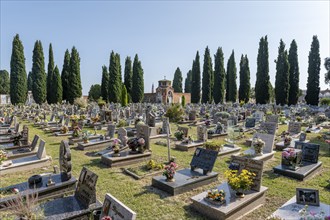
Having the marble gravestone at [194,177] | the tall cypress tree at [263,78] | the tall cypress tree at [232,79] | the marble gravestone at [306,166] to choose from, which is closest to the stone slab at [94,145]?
the marble gravestone at [194,177]

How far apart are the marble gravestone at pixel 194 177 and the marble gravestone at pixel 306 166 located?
109 inches

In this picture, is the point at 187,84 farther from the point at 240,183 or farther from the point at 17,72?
the point at 240,183

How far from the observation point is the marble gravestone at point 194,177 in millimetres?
7434

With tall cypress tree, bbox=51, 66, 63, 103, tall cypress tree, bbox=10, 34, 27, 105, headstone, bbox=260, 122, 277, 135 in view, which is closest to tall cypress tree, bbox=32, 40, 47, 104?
tall cypress tree, bbox=51, 66, 63, 103

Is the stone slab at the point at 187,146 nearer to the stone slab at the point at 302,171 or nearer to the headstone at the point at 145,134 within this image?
the headstone at the point at 145,134

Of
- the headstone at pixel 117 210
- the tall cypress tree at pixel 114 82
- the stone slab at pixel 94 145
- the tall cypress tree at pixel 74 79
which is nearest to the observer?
the headstone at pixel 117 210

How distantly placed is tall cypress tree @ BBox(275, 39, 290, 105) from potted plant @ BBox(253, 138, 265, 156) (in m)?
38.4

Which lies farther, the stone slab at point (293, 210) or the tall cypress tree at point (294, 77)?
the tall cypress tree at point (294, 77)

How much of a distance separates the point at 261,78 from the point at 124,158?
43.2 metres

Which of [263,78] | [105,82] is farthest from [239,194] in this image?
[105,82]

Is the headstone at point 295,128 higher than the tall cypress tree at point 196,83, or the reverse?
the tall cypress tree at point 196,83

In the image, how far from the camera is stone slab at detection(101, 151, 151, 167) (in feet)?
33.1

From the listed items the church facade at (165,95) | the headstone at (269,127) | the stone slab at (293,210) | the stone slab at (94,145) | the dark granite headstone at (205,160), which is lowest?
the stone slab at (293,210)

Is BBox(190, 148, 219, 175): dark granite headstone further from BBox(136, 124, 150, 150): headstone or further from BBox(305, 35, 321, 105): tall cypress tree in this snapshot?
BBox(305, 35, 321, 105): tall cypress tree
